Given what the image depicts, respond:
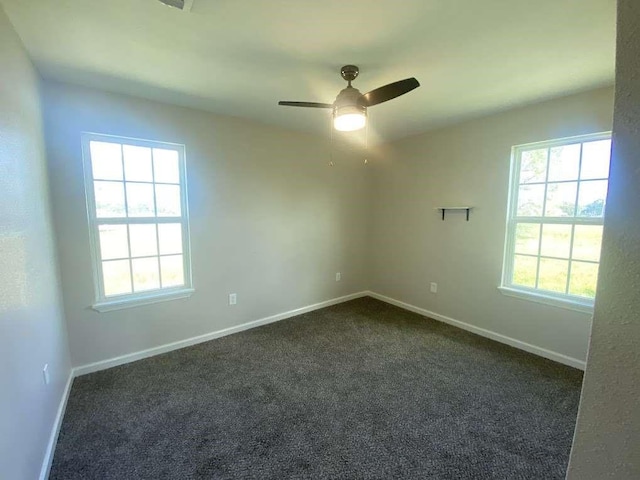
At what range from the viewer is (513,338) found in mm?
2971

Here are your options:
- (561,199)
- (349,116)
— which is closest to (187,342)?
(349,116)

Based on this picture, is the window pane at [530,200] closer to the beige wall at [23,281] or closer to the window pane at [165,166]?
the window pane at [165,166]

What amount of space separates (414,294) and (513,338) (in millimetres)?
1230

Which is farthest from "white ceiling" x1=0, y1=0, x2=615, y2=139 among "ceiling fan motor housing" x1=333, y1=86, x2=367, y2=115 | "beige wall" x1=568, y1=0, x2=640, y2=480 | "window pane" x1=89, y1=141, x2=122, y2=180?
"beige wall" x1=568, y1=0, x2=640, y2=480

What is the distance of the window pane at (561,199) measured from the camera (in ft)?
8.52

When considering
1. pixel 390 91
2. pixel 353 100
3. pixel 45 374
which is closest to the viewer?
pixel 45 374

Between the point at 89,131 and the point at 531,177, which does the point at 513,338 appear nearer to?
the point at 531,177

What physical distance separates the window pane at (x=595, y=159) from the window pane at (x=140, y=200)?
3970 millimetres

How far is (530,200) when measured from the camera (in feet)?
9.42

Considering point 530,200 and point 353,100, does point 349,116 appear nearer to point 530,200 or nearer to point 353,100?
point 353,100

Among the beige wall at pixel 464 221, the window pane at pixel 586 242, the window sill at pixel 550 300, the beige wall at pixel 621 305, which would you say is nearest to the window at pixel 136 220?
the beige wall at pixel 464 221

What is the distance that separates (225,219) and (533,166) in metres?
3.23

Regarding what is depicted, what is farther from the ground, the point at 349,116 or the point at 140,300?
the point at 349,116

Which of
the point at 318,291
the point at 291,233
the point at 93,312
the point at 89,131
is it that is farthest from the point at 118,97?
the point at 318,291
